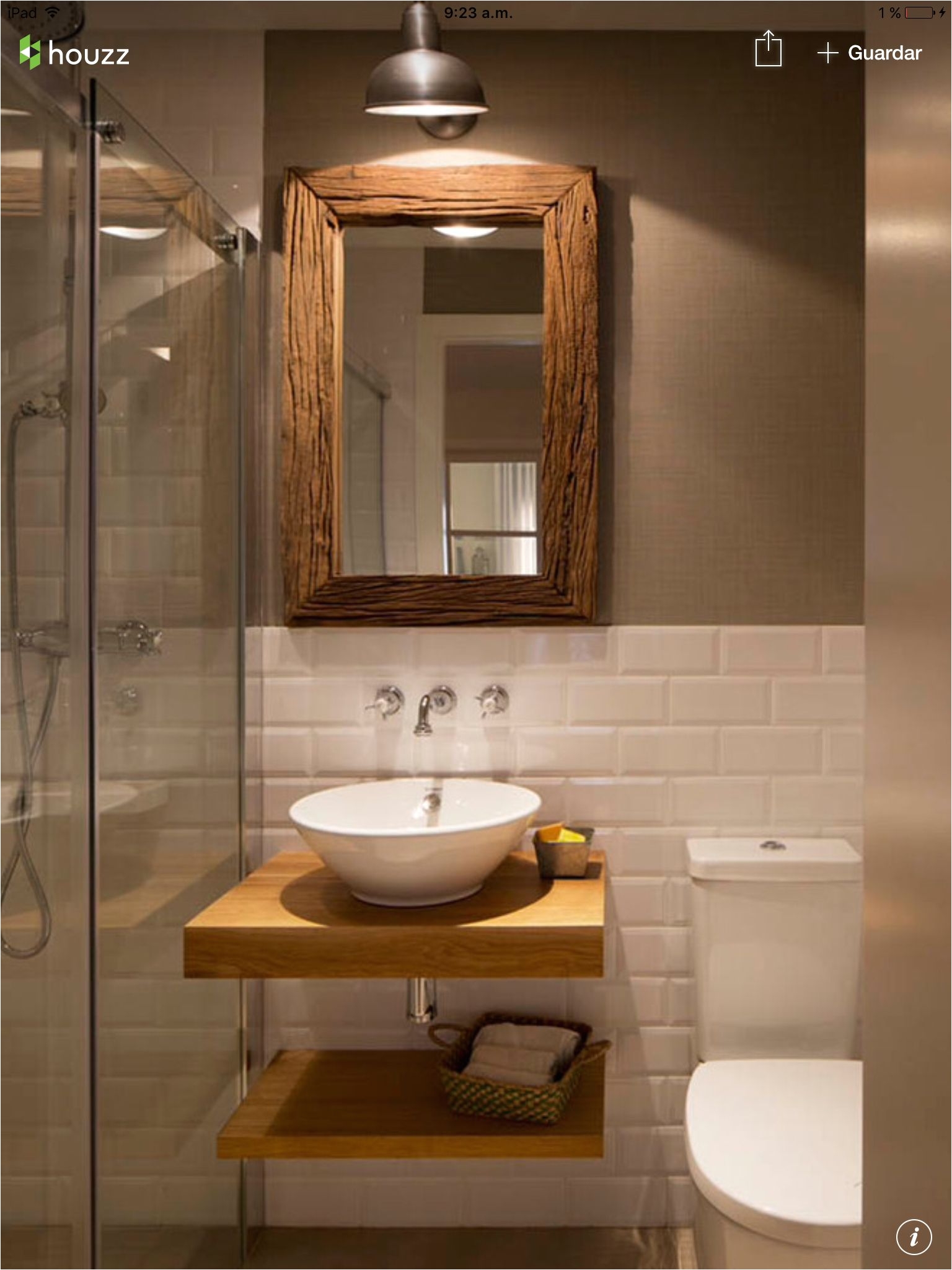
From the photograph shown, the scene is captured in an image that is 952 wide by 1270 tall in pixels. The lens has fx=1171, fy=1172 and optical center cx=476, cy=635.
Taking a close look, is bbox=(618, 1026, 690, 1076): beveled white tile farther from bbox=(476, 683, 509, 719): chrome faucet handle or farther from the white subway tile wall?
bbox=(476, 683, 509, 719): chrome faucet handle

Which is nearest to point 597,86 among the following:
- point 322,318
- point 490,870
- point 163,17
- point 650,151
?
point 650,151

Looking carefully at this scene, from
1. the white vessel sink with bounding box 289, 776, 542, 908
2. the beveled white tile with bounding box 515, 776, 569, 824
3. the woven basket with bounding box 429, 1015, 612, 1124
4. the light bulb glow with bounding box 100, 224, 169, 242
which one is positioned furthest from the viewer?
the beveled white tile with bounding box 515, 776, 569, 824

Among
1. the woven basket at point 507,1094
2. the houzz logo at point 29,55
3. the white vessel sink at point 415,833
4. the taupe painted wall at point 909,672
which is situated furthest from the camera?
the woven basket at point 507,1094

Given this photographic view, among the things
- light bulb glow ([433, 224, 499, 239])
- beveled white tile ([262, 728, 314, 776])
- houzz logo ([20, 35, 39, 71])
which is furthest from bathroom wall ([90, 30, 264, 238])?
beveled white tile ([262, 728, 314, 776])

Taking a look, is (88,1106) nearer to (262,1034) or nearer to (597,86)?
(262,1034)

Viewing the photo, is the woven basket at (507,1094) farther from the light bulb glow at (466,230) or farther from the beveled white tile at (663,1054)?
the light bulb glow at (466,230)

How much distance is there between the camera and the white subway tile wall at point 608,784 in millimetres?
2525

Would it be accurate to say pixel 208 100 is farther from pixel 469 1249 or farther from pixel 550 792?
pixel 469 1249

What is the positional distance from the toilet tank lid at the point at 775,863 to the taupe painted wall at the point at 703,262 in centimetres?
48

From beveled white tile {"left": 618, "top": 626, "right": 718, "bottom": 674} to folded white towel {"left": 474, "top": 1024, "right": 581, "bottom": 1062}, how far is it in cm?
77

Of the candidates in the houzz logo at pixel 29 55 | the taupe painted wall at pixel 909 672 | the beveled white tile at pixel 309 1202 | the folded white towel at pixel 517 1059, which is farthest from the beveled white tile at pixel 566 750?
the taupe painted wall at pixel 909 672

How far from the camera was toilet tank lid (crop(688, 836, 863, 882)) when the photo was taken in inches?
91.8

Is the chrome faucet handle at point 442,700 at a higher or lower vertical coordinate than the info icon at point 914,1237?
lower

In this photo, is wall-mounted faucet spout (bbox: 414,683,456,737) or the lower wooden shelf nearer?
the lower wooden shelf
